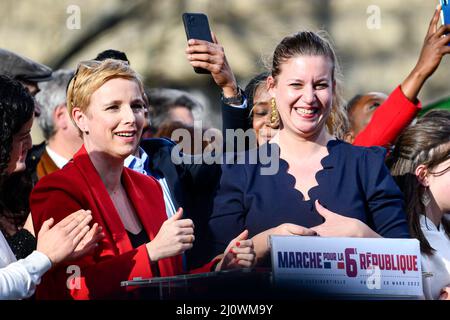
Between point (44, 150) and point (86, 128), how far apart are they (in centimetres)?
175

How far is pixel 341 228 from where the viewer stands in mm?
3400

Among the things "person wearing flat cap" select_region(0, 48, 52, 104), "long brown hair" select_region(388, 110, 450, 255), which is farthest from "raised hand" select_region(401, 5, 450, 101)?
"person wearing flat cap" select_region(0, 48, 52, 104)

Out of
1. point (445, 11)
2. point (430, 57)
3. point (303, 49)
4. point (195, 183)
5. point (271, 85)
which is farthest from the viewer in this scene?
point (430, 57)

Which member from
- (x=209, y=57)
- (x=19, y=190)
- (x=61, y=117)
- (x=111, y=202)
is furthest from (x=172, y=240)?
(x=61, y=117)

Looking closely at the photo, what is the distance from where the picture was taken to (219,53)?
12.4 feet

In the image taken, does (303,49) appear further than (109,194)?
Yes

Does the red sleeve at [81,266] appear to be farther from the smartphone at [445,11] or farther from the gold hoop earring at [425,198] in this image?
the smartphone at [445,11]

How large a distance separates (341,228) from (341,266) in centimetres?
29

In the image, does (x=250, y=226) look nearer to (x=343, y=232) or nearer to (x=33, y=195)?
(x=343, y=232)

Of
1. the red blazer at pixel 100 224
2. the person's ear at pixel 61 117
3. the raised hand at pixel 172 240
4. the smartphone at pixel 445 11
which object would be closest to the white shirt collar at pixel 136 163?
the red blazer at pixel 100 224

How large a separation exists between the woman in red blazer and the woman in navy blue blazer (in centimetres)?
24

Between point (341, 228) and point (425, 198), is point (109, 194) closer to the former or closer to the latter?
point (341, 228)

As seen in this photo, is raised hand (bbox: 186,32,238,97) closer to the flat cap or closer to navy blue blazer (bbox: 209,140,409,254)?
navy blue blazer (bbox: 209,140,409,254)
